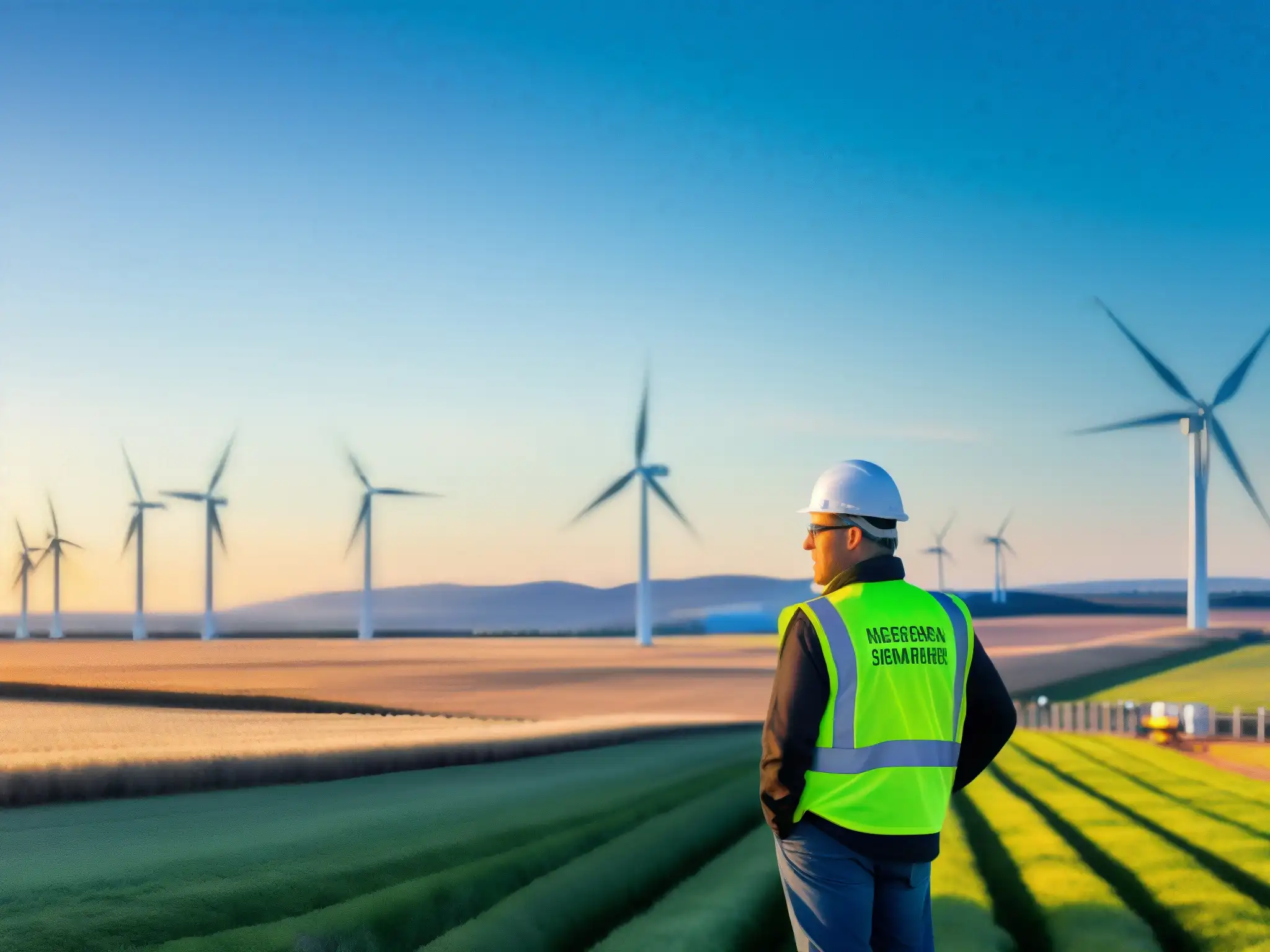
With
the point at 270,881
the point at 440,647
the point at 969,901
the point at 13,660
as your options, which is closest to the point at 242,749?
the point at 270,881

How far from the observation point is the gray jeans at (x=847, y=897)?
A: 16.1ft

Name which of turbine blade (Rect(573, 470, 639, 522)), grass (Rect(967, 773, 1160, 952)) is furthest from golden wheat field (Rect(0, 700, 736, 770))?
turbine blade (Rect(573, 470, 639, 522))

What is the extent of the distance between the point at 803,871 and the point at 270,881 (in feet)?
15.9

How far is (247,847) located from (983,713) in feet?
21.1

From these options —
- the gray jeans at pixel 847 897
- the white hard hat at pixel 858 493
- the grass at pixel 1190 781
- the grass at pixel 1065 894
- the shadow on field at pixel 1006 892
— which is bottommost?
the grass at pixel 1190 781

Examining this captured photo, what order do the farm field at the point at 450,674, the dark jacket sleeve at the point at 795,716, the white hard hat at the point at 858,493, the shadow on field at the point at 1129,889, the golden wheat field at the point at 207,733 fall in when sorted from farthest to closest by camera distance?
1. the farm field at the point at 450,674
2. the golden wheat field at the point at 207,733
3. the shadow on field at the point at 1129,889
4. the white hard hat at the point at 858,493
5. the dark jacket sleeve at the point at 795,716

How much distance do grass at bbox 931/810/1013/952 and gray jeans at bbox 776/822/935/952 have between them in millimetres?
3296

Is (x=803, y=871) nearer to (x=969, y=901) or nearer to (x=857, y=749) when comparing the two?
(x=857, y=749)

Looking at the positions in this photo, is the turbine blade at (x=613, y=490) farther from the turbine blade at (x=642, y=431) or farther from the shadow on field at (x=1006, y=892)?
the shadow on field at (x=1006, y=892)

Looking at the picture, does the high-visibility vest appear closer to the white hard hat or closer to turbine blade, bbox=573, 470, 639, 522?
the white hard hat

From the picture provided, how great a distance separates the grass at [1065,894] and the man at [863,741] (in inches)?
199

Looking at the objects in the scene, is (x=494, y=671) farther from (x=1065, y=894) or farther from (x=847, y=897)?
(x=847, y=897)

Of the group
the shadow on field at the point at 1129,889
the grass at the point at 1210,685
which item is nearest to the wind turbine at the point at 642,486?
the grass at the point at 1210,685

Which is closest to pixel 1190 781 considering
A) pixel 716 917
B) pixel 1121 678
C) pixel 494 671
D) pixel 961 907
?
pixel 961 907
